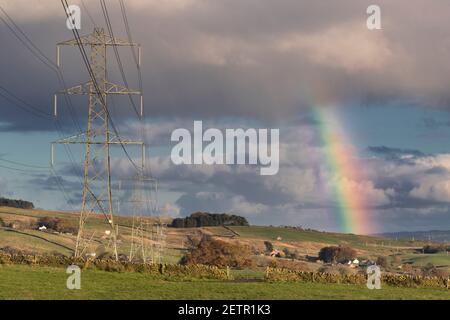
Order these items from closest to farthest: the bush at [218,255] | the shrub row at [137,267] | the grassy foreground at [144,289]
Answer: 1. the grassy foreground at [144,289]
2. the shrub row at [137,267]
3. the bush at [218,255]

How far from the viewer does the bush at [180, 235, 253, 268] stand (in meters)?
130

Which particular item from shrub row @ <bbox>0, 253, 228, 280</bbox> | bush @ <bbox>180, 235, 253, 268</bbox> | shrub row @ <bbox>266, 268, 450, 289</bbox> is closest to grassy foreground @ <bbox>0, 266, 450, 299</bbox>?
shrub row @ <bbox>0, 253, 228, 280</bbox>

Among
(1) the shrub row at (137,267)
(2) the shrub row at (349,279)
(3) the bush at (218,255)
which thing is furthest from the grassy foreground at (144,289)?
(3) the bush at (218,255)

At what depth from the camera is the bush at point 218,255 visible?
129500mm

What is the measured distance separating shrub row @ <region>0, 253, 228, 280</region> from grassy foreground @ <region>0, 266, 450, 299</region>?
2962 millimetres

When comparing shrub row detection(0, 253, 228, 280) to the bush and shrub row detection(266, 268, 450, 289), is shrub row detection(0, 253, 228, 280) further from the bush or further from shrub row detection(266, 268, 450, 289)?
the bush

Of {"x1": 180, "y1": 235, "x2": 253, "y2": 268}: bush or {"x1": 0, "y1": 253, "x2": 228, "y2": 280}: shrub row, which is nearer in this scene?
{"x1": 0, "y1": 253, "x2": 228, "y2": 280}: shrub row

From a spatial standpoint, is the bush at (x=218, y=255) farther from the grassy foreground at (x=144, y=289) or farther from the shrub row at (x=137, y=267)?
the grassy foreground at (x=144, y=289)

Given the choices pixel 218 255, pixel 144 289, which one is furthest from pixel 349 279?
pixel 218 255

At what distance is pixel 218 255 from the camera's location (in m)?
133

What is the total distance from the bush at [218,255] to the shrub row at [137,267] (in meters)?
55.5

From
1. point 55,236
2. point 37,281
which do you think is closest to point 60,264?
point 37,281

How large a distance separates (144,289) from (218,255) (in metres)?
81.4
